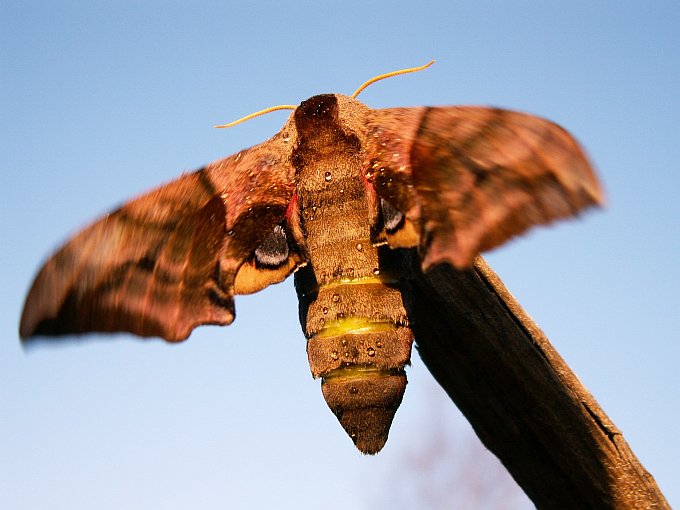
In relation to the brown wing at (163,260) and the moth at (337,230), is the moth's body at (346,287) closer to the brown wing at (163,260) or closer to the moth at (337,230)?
the moth at (337,230)

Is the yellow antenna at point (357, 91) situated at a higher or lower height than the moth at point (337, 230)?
higher

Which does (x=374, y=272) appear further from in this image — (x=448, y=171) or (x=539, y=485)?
(x=539, y=485)

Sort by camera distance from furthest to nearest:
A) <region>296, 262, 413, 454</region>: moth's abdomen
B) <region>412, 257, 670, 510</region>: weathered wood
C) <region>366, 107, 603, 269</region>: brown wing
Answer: <region>412, 257, 670, 510</region>: weathered wood < <region>296, 262, 413, 454</region>: moth's abdomen < <region>366, 107, 603, 269</region>: brown wing

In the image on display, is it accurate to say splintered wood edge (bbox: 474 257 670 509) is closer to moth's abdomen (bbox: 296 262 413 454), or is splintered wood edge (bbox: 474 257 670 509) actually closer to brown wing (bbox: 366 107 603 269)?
moth's abdomen (bbox: 296 262 413 454)

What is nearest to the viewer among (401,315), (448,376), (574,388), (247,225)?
(401,315)

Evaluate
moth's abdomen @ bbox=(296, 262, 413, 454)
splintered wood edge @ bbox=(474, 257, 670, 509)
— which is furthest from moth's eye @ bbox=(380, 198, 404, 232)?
splintered wood edge @ bbox=(474, 257, 670, 509)

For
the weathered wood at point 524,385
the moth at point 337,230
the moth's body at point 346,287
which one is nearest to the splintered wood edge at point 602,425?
the weathered wood at point 524,385

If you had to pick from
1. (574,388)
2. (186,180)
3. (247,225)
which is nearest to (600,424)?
(574,388)
